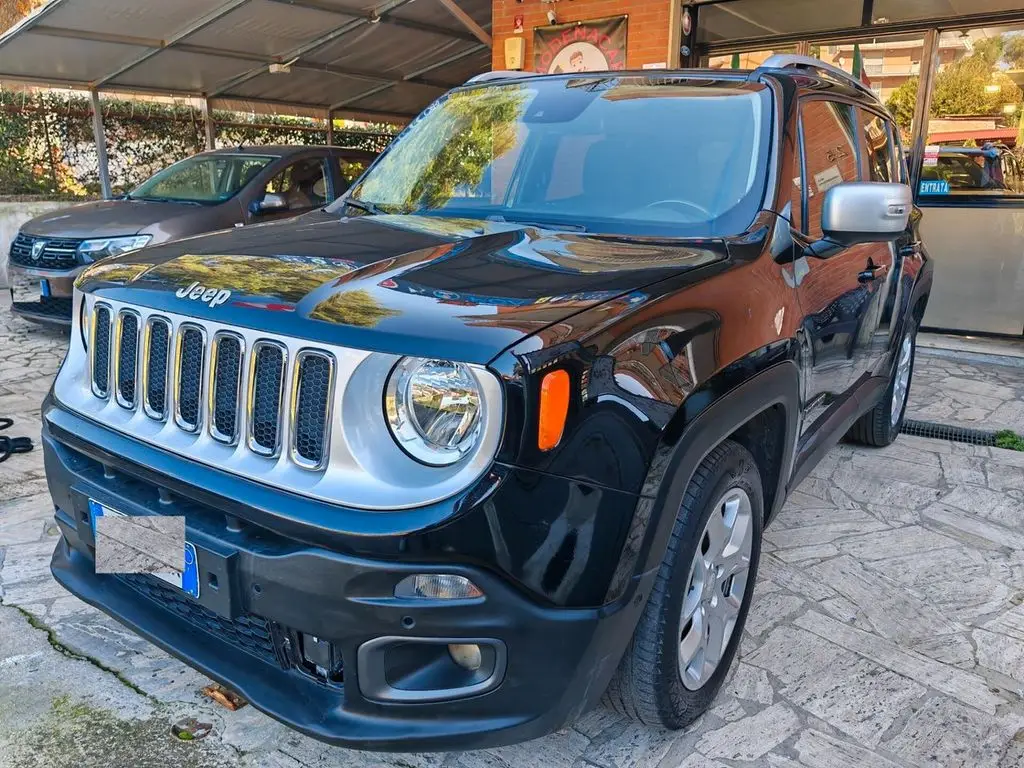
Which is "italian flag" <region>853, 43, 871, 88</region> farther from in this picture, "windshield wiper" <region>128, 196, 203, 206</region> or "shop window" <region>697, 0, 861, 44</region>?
"windshield wiper" <region>128, 196, 203, 206</region>

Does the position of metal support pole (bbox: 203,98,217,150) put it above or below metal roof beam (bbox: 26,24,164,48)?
below

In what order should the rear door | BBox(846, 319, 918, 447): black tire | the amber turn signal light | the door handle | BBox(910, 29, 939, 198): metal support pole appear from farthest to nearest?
1. BBox(910, 29, 939, 198): metal support pole
2. BBox(846, 319, 918, 447): black tire
3. the door handle
4. the rear door
5. the amber turn signal light

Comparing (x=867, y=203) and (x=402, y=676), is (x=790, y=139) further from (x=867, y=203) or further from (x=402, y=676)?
(x=402, y=676)

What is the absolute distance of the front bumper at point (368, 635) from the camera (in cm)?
161

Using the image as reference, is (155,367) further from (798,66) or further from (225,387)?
(798,66)

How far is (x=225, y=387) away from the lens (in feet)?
6.11

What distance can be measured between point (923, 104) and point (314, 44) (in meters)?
7.11

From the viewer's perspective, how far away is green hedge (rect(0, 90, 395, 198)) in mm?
10562

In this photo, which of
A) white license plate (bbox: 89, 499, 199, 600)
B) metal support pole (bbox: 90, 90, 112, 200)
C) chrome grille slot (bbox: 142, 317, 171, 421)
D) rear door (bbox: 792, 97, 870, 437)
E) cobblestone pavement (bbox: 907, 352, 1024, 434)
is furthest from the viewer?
metal support pole (bbox: 90, 90, 112, 200)

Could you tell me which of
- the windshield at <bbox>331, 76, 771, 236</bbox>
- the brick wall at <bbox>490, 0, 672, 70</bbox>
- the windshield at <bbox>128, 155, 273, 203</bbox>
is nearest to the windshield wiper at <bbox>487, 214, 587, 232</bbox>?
the windshield at <bbox>331, 76, 771, 236</bbox>

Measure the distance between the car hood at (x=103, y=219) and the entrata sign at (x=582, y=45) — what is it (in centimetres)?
397

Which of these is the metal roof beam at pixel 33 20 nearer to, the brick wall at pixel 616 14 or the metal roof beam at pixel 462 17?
the metal roof beam at pixel 462 17

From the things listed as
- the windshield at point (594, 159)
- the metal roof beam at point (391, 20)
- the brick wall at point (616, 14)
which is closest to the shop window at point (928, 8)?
the brick wall at point (616, 14)

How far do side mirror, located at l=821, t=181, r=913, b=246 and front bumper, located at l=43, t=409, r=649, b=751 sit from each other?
1.41 m
